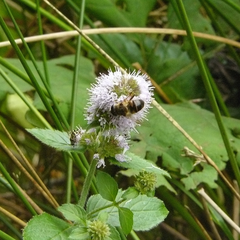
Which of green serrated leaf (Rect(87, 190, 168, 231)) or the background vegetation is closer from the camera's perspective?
green serrated leaf (Rect(87, 190, 168, 231))

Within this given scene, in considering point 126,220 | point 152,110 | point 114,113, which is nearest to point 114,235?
point 126,220

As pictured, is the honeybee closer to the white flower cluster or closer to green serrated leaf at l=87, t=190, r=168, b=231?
the white flower cluster

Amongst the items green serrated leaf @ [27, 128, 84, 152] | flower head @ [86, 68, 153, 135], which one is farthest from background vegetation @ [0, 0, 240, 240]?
flower head @ [86, 68, 153, 135]

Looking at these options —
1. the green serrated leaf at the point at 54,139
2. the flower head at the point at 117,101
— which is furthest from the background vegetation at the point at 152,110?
the flower head at the point at 117,101

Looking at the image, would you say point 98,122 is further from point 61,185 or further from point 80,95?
point 61,185

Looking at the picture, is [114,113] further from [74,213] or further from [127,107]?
[74,213]

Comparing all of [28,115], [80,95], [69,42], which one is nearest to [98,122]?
[28,115]
